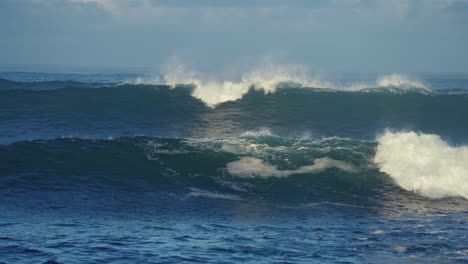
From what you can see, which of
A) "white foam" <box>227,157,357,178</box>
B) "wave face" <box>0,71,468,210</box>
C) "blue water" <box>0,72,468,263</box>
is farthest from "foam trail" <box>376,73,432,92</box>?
"white foam" <box>227,157,357,178</box>

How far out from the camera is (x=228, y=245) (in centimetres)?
923

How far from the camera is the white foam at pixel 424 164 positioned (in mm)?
14258

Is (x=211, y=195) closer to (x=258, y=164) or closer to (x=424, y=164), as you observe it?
(x=258, y=164)

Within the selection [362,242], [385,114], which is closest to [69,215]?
[362,242]

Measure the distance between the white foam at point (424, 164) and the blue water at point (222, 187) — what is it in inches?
1.7

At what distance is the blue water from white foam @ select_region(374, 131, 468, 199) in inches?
1.7

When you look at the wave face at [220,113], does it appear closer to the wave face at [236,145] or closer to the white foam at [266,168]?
the wave face at [236,145]

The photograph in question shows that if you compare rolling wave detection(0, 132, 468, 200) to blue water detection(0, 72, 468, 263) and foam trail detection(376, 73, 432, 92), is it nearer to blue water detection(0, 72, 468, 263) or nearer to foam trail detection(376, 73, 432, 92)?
blue water detection(0, 72, 468, 263)

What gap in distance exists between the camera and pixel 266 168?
1549 centimetres

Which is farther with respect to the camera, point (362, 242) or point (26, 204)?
point (26, 204)

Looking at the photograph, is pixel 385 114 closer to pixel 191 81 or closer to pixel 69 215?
pixel 191 81

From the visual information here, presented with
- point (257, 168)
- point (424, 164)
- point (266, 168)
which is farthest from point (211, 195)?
point (424, 164)

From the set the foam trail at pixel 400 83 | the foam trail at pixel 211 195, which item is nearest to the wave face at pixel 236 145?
the foam trail at pixel 211 195

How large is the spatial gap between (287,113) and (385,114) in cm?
487
